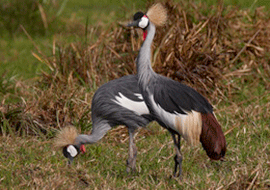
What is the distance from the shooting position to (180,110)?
4609 mm

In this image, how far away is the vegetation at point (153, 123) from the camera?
16.1 ft

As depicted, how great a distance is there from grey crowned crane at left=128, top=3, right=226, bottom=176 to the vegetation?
33 centimetres

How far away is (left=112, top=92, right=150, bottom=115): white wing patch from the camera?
5133 millimetres

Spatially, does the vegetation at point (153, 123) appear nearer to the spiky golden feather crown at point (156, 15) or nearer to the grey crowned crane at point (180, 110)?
the grey crowned crane at point (180, 110)

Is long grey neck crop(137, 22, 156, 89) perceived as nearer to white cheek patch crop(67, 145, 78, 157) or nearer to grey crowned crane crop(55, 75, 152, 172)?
grey crowned crane crop(55, 75, 152, 172)

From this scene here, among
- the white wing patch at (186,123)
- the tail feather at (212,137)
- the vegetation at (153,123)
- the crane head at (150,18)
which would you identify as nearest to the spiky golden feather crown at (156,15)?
the crane head at (150,18)

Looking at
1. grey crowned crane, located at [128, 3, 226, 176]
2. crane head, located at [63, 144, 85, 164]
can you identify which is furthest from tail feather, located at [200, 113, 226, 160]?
crane head, located at [63, 144, 85, 164]

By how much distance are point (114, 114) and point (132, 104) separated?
0.19 metres

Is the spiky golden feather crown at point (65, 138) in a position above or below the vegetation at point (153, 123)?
above

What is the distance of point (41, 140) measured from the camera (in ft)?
20.2

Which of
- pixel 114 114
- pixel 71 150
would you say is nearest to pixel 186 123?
pixel 114 114

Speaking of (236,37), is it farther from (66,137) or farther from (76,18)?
(76,18)

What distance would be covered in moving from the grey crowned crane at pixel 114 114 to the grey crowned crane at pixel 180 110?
0.42 metres

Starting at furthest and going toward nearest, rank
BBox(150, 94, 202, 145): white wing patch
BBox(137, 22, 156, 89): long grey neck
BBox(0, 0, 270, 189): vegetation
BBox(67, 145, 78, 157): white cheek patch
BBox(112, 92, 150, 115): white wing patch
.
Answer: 1. BBox(67, 145, 78, 157): white cheek patch
2. BBox(112, 92, 150, 115): white wing patch
3. BBox(0, 0, 270, 189): vegetation
4. BBox(137, 22, 156, 89): long grey neck
5. BBox(150, 94, 202, 145): white wing patch
